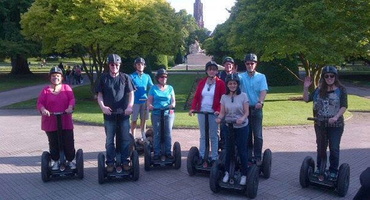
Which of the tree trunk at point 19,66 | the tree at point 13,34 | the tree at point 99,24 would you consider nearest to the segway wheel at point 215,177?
the tree at point 99,24

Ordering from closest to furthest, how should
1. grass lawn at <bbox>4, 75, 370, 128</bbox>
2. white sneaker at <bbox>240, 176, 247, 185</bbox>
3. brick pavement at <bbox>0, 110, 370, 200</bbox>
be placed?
1. white sneaker at <bbox>240, 176, 247, 185</bbox>
2. brick pavement at <bbox>0, 110, 370, 200</bbox>
3. grass lawn at <bbox>4, 75, 370, 128</bbox>

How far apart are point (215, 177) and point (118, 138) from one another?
1820 mm

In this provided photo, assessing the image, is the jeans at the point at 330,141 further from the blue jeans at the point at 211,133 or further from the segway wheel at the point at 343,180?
the blue jeans at the point at 211,133

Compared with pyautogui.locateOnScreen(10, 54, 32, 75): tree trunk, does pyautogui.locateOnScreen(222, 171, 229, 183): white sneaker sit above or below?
below

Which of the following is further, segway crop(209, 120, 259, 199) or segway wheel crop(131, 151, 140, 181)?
segway wheel crop(131, 151, 140, 181)

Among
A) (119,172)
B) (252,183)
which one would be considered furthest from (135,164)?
(252,183)

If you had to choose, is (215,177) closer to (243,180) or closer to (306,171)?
(243,180)

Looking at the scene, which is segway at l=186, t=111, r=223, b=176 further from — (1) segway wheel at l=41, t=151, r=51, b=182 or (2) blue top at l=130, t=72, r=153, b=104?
(1) segway wheel at l=41, t=151, r=51, b=182

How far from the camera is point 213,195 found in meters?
5.77

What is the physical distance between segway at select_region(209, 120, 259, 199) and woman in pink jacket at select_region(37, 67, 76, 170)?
2632mm

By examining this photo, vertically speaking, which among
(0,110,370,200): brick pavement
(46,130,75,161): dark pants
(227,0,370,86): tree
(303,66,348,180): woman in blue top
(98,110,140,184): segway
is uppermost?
(227,0,370,86): tree

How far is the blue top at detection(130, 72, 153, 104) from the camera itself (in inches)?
314

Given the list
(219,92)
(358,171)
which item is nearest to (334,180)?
(358,171)

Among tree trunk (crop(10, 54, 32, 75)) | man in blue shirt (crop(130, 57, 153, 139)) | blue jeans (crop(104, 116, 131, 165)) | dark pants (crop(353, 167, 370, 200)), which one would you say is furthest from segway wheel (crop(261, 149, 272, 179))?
tree trunk (crop(10, 54, 32, 75))
